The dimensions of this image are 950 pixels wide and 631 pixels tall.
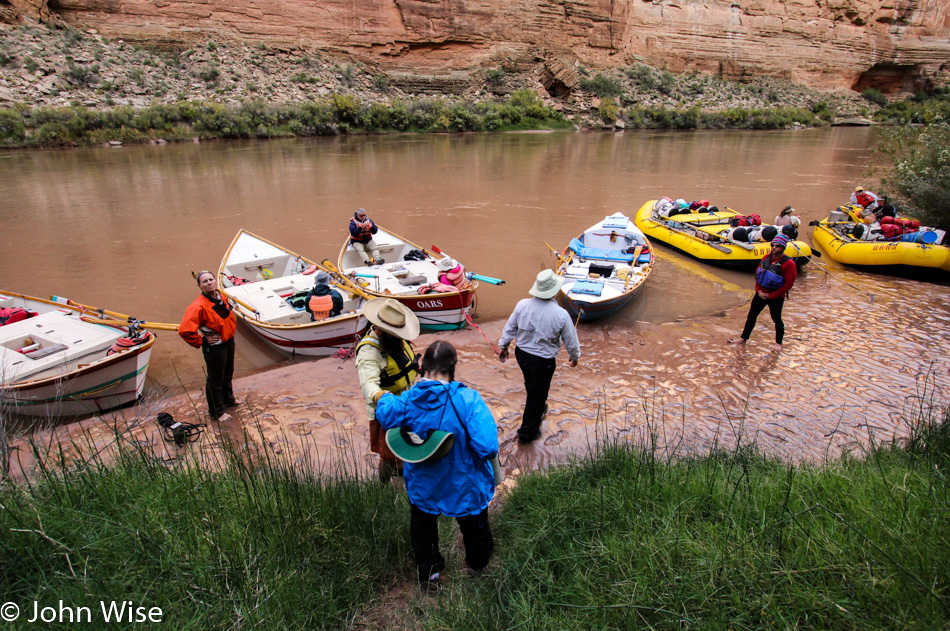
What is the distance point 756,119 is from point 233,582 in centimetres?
6150

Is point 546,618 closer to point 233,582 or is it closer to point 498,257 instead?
point 233,582

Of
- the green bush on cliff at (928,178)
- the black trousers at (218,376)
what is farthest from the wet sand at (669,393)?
the green bush on cliff at (928,178)

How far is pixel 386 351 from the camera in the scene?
11.2 ft

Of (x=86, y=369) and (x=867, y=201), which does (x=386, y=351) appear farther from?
(x=867, y=201)

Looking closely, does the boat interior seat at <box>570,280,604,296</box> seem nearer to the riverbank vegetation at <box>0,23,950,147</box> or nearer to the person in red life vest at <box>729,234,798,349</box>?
the person in red life vest at <box>729,234,798,349</box>

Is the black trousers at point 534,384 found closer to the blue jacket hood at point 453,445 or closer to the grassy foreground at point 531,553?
the grassy foreground at point 531,553

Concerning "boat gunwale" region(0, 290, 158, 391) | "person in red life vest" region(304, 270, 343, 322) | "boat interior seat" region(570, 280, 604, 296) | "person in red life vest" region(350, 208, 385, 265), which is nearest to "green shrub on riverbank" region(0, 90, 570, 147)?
Result: "person in red life vest" region(350, 208, 385, 265)

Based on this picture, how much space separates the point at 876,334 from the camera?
313 inches

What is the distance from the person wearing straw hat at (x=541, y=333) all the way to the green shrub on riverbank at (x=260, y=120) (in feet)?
127

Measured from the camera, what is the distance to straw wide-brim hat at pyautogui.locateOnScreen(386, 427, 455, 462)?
240cm

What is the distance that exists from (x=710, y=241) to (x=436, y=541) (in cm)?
1184

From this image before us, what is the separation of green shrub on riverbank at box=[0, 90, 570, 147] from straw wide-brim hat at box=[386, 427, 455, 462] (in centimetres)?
4020

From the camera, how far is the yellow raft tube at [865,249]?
10.4 metres

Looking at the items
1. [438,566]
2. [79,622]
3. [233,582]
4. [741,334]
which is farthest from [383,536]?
[741,334]
